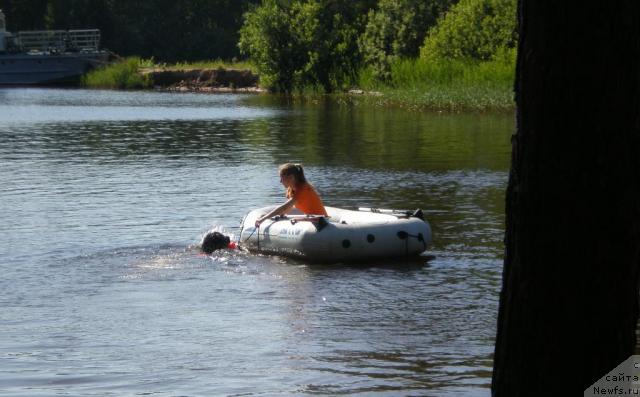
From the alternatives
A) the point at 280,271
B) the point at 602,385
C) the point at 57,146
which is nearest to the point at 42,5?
the point at 57,146

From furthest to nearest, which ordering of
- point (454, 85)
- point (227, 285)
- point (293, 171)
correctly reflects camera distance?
point (454, 85)
point (293, 171)
point (227, 285)

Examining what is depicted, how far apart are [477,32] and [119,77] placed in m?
30.3

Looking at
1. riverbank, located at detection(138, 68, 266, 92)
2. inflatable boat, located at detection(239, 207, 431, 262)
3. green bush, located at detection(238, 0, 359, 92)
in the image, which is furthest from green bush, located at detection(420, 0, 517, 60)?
inflatable boat, located at detection(239, 207, 431, 262)

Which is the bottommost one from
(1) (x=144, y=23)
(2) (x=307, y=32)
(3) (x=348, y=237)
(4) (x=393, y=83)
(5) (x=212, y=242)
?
(5) (x=212, y=242)

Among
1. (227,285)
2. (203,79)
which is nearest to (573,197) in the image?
(227,285)

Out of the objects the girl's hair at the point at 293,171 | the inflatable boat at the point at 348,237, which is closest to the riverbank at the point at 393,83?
the girl's hair at the point at 293,171

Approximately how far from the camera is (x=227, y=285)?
11.4 metres

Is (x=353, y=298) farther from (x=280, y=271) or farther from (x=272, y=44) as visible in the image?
(x=272, y=44)

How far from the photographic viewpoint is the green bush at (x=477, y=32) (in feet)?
137

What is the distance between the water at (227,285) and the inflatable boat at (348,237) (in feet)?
0.52

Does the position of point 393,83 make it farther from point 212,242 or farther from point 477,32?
point 212,242

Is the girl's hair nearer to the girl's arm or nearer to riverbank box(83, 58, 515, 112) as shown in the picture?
the girl's arm

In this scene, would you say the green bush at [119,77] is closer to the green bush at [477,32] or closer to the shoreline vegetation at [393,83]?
the shoreline vegetation at [393,83]

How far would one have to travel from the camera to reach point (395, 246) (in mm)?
12336
